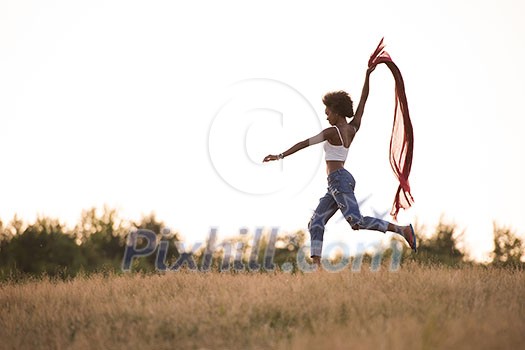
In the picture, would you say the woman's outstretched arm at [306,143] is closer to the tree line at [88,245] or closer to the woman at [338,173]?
the woman at [338,173]

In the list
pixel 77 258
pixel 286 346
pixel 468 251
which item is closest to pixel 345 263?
pixel 286 346

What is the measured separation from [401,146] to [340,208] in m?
2.15

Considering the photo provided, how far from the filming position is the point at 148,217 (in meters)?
34.6

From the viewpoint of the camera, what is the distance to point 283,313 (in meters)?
9.27

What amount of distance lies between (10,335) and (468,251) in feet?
77.5

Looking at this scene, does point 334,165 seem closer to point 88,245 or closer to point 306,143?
point 306,143

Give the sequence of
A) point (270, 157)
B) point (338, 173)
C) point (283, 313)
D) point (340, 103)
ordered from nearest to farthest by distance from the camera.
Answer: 1. point (283, 313)
2. point (270, 157)
3. point (338, 173)
4. point (340, 103)

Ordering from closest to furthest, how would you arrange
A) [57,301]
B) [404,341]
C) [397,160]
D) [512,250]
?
[404,341] < [57,301] < [397,160] < [512,250]

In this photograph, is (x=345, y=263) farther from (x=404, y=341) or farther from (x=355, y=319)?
(x=404, y=341)

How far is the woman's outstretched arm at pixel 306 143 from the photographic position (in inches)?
408

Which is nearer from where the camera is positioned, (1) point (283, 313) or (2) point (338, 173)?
(1) point (283, 313)

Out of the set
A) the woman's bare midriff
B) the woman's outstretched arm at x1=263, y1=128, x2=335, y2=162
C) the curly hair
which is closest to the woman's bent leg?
the woman's bare midriff

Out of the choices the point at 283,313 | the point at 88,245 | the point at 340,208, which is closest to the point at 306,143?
the point at 340,208

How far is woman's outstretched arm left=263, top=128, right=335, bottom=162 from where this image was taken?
34.0 ft
